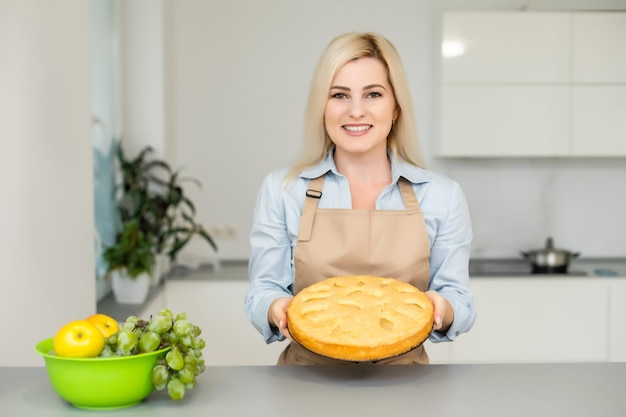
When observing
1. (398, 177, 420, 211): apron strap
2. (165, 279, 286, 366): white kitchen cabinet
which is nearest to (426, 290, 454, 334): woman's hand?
(398, 177, 420, 211): apron strap

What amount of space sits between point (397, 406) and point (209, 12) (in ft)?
11.4

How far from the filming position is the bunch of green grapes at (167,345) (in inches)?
52.1

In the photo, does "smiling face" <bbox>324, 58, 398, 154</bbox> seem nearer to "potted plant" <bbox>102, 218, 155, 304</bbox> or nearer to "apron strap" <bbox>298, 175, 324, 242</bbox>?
"apron strap" <bbox>298, 175, 324, 242</bbox>

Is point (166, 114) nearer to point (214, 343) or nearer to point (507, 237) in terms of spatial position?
point (214, 343)

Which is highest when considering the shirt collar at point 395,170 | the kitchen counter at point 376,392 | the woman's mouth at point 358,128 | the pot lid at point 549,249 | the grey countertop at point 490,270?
the woman's mouth at point 358,128

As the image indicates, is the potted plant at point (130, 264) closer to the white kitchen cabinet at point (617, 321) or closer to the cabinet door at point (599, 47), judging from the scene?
the white kitchen cabinet at point (617, 321)

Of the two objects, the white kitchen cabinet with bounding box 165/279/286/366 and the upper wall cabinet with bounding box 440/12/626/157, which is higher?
the upper wall cabinet with bounding box 440/12/626/157

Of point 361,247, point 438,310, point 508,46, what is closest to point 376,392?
point 438,310

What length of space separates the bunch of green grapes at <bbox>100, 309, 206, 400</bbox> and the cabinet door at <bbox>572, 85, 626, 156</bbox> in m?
3.32

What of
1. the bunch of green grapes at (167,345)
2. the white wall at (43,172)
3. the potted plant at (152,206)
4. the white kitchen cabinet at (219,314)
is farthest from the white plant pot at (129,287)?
the bunch of green grapes at (167,345)

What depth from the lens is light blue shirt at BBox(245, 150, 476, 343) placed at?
1.97 metres

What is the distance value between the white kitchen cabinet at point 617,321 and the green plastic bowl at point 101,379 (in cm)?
323

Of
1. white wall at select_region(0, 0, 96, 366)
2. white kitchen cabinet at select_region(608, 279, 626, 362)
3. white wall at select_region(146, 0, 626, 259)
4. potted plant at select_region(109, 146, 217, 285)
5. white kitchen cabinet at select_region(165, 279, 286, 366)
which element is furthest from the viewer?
white wall at select_region(146, 0, 626, 259)

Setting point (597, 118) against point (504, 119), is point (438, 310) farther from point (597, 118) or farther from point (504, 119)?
point (597, 118)
